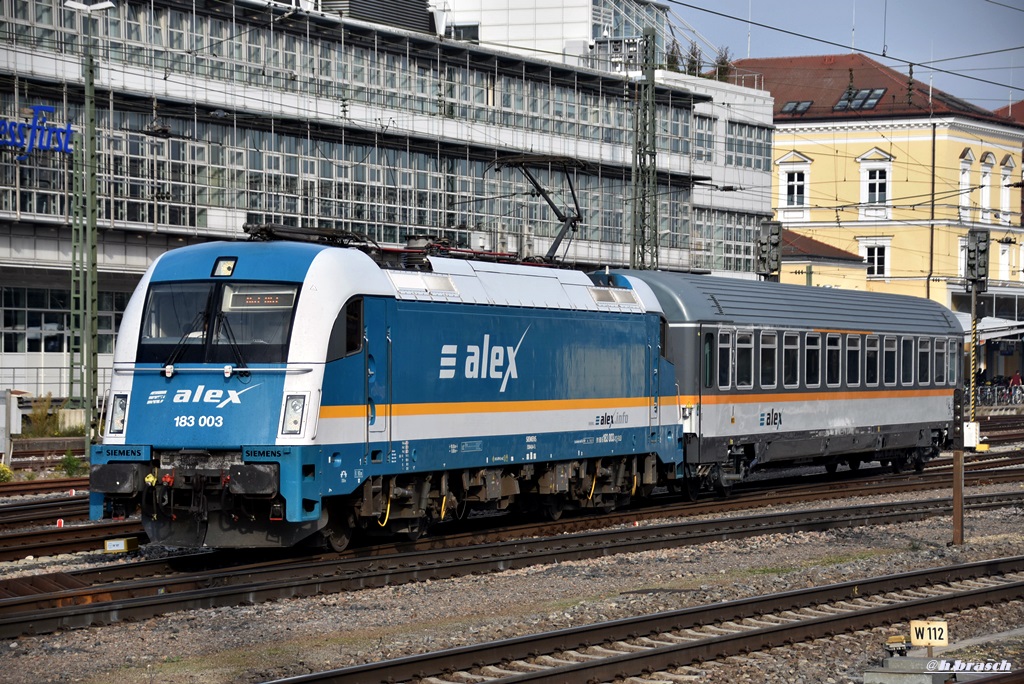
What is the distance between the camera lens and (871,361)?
29141 millimetres

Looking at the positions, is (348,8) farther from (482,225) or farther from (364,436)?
(364,436)

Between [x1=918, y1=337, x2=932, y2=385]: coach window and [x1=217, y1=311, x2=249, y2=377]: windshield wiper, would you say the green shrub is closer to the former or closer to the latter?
[x1=217, y1=311, x2=249, y2=377]: windshield wiper

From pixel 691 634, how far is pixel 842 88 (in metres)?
76.5

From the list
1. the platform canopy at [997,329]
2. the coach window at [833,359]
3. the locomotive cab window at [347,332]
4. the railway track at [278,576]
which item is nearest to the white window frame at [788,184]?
the platform canopy at [997,329]

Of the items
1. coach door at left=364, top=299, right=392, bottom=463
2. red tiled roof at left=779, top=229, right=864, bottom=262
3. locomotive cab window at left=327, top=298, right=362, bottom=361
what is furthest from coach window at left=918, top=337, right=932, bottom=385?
red tiled roof at left=779, top=229, right=864, bottom=262

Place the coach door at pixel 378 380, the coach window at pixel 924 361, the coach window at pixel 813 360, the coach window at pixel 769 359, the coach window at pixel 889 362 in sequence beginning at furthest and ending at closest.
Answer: the coach window at pixel 924 361 < the coach window at pixel 889 362 < the coach window at pixel 813 360 < the coach window at pixel 769 359 < the coach door at pixel 378 380

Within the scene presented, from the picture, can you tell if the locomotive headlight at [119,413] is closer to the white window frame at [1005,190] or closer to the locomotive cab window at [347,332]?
the locomotive cab window at [347,332]

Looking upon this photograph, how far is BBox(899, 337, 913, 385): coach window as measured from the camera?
99.5 feet

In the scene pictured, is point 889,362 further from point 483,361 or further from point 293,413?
point 293,413

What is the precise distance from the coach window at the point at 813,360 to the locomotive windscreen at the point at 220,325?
14052 mm

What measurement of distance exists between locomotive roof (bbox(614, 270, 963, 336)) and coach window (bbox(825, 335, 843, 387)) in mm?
277

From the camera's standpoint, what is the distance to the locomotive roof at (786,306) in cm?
2397

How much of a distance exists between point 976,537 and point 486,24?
4712cm

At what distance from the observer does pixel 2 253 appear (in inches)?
1554
